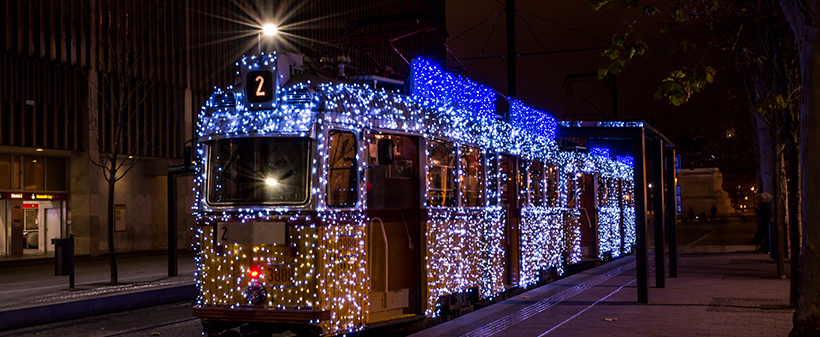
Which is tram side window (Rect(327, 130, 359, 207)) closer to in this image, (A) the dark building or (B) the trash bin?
(B) the trash bin

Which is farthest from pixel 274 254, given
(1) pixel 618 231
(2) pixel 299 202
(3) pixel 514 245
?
(1) pixel 618 231

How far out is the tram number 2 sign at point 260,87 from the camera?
338 inches

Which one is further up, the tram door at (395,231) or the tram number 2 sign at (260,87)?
the tram number 2 sign at (260,87)

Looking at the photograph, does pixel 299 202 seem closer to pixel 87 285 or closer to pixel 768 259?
pixel 87 285

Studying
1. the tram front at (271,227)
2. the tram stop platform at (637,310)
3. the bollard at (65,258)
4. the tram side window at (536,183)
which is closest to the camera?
the tram front at (271,227)

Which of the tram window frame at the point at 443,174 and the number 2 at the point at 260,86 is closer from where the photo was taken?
the number 2 at the point at 260,86

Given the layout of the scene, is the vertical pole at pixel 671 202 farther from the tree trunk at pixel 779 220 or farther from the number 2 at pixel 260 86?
the number 2 at pixel 260 86

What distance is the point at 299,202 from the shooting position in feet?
26.9

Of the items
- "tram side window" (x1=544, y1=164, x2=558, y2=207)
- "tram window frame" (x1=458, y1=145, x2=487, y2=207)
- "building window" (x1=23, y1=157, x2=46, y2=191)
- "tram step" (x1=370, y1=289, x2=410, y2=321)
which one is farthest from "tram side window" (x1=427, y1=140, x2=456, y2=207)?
"building window" (x1=23, y1=157, x2=46, y2=191)

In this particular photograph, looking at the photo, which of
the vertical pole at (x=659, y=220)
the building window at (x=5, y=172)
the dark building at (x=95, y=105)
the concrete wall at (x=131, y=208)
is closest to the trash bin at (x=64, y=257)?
the dark building at (x=95, y=105)

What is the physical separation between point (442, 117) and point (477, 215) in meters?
1.63

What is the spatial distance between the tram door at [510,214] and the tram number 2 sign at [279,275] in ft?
16.6

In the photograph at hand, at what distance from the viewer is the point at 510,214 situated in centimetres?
1282

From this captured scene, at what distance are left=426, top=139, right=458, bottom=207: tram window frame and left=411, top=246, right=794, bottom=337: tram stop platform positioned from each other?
151 cm
